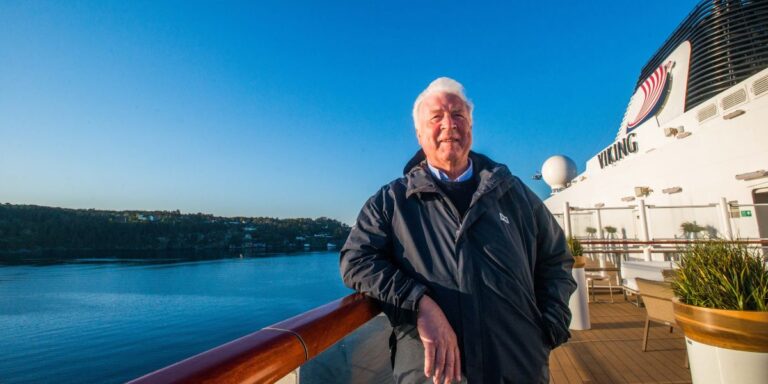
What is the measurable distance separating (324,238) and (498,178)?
93633 mm

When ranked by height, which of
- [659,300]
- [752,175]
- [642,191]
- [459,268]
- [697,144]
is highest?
[697,144]

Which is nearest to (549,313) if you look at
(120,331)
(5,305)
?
(120,331)

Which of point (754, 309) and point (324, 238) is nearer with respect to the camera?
point (754, 309)

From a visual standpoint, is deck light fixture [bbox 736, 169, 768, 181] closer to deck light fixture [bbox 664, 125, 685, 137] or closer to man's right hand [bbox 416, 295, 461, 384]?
deck light fixture [bbox 664, 125, 685, 137]

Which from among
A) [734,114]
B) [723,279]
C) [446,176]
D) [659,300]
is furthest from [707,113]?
[446,176]

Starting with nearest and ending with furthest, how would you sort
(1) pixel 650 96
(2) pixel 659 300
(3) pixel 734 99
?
1. (2) pixel 659 300
2. (3) pixel 734 99
3. (1) pixel 650 96

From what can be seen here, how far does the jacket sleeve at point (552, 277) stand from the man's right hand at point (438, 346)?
1.32 ft

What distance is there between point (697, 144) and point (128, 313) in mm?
39144

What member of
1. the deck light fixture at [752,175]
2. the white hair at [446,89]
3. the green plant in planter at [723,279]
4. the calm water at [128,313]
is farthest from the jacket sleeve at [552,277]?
the calm water at [128,313]

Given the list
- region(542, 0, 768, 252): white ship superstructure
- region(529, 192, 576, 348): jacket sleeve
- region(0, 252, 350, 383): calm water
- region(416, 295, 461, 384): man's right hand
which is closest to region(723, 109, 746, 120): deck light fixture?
region(542, 0, 768, 252): white ship superstructure

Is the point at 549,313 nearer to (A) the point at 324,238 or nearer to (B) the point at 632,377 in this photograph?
(B) the point at 632,377

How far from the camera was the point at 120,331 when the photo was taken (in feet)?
83.9

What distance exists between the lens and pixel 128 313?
30.1 metres

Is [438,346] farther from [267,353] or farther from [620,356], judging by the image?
[620,356]
